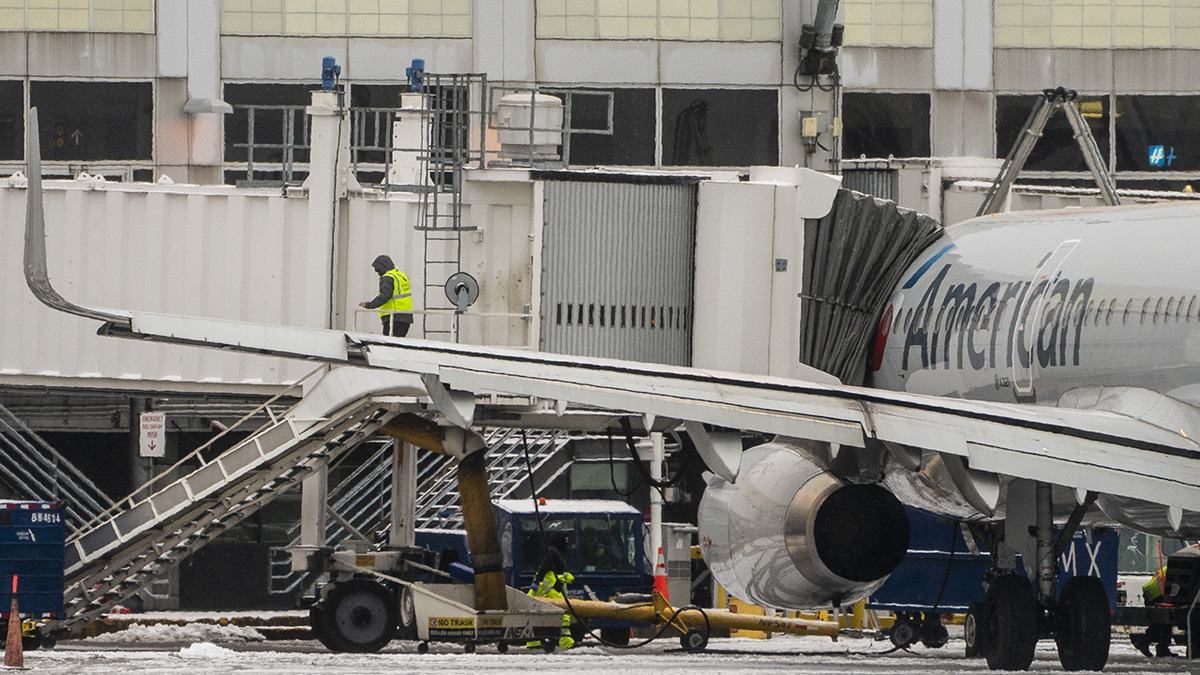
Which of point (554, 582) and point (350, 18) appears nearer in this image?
point (554, 582)

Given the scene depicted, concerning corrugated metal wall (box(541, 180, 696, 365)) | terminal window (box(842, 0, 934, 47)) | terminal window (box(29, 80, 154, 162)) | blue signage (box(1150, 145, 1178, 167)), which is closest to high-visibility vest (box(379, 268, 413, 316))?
corrugated metal wall (box(541, 180, 696, 365))

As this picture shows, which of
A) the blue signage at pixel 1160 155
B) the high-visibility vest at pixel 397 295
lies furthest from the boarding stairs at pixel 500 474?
the blue signage at pixel 1160 155

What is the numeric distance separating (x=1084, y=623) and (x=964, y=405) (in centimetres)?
394

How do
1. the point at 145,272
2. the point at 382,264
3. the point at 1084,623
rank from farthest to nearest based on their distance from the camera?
the point at 145,272, the point at 382,264, the point at 1084,623

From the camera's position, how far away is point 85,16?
123 feet

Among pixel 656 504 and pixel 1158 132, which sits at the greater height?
pixel 1158 132

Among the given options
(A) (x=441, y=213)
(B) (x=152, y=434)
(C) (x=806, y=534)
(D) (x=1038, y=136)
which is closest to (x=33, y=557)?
(A) (x=441, y=213)

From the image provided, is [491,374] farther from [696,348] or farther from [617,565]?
[617,565]

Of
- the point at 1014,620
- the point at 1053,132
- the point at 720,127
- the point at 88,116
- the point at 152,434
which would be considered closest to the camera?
the point at 1014,620

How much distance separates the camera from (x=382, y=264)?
2314cm

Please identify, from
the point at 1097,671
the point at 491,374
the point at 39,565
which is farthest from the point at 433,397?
the point at 39,565

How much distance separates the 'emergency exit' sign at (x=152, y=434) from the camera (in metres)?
33.3

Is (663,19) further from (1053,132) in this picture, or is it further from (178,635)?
(178,635)

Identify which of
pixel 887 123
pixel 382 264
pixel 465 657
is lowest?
pixel 465 657
